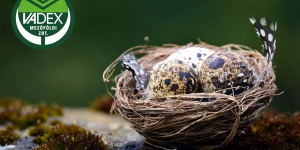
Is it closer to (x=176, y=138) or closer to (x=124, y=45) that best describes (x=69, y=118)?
(x=176, y=138)

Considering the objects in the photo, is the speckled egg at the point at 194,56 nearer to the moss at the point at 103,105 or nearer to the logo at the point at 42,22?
the logo at the point at 42,22

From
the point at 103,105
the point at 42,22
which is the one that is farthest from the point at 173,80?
the point at 103,105

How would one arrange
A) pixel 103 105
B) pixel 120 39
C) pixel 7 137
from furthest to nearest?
pixel 120 39 < pixel 103 105 < pixel 7 137

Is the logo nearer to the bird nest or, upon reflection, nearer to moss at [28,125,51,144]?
moss at [28,125,51,144]

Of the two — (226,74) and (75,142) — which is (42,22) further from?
(226,74)

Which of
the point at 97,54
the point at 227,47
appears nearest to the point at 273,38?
the point at 227,47
